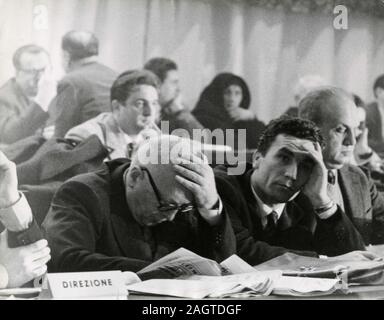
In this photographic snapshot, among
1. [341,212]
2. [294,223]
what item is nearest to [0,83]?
[294,223]

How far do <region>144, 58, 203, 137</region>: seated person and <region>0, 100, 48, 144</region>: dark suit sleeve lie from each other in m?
0.56

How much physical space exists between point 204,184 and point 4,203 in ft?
3.05

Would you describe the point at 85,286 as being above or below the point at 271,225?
below

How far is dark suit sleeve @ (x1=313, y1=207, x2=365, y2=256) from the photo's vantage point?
10.5 ft

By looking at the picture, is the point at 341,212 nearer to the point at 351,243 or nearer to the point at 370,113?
the point at 351,243

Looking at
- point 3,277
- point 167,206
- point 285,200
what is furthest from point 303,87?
point 3,277

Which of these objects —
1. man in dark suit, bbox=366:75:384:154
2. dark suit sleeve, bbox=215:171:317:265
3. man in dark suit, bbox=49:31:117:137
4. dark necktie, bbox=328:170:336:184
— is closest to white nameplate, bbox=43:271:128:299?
dark suit sleeve, bbox=215:171:317:265

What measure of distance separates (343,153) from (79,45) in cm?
140

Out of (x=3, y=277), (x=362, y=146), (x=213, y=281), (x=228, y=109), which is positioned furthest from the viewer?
(x=362, y=146)

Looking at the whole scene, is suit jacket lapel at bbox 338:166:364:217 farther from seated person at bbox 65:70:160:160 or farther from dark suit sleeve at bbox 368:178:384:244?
seated person at bbox 65:70:160:160

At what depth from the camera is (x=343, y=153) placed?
324cm

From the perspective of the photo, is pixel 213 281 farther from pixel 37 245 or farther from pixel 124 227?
pixel 37 245

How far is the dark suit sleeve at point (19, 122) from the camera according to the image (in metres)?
3.00

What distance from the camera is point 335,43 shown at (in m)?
3.25
